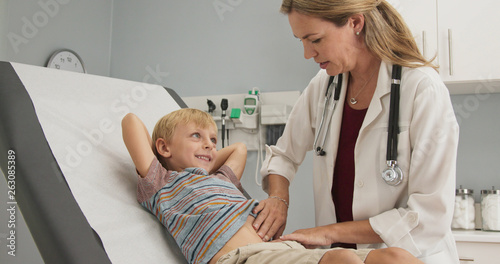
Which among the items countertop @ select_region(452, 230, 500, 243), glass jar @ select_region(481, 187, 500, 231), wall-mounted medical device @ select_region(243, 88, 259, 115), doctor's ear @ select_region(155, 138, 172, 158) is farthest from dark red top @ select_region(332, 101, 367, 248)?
wall-mounted medical device @ select_region(243, 88, 259, 115)

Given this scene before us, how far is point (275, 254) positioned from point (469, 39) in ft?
5.62

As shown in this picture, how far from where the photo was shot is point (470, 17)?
2.13 meters

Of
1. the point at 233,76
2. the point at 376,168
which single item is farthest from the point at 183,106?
the point at 233,76

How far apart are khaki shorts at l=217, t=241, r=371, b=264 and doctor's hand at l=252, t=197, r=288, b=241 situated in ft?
0.39

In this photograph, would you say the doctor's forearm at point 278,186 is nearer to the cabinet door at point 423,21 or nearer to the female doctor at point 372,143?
the female doctor at point 372,143

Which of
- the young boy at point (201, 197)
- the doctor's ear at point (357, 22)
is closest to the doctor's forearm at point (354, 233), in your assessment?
the young boy at point (201, 197)

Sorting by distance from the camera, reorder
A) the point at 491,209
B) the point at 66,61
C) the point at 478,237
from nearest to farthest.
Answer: the point at 478,237 → the point at 491,209 → the point at 66,61

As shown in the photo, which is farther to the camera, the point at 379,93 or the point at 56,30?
the point at 56,30

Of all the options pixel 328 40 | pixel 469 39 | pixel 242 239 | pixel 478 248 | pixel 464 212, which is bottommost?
pixel 478 248

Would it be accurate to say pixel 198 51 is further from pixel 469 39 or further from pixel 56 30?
pixel 469 39

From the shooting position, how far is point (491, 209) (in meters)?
2.12

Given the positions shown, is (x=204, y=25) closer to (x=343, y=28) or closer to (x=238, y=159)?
(x=238, y=159)

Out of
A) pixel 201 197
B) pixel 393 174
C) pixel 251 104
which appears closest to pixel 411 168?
pixel 393 174

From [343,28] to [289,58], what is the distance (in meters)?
1.51
